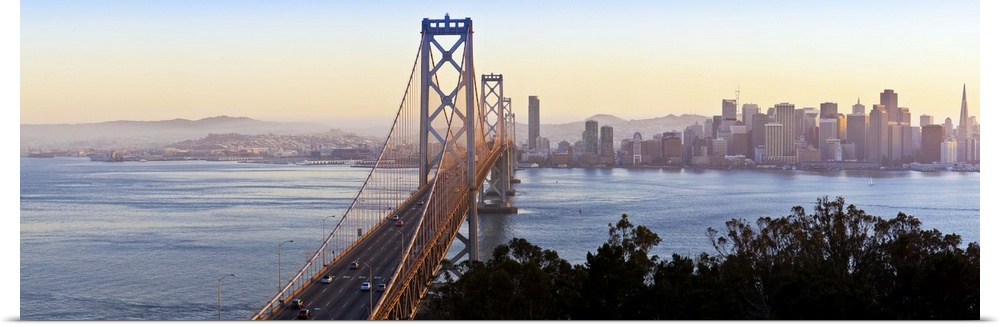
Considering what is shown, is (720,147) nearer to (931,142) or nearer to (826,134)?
(826,134)

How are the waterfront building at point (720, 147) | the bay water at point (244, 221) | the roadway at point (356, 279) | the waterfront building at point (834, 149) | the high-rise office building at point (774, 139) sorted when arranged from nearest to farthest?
the roadway at point (356, 279), the bay water at point (244, 221), the waterfront building at point (834, 149), the high-rise office building at point (774, 139), the waterfront building at point (720, 147)

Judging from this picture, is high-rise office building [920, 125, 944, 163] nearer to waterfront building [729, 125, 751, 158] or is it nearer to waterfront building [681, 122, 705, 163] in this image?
waterfront building [729, 125, 751, 158]

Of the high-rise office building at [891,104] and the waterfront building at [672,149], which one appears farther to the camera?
the waterfront building at [672,149]

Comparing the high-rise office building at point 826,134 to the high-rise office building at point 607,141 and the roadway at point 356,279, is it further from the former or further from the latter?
the roadway at point 356,279

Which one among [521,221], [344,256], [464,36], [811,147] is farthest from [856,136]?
[344,256]

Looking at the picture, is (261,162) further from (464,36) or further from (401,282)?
(401,282)

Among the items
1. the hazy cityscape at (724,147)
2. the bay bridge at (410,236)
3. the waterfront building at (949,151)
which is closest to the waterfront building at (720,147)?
the hazy cityscape at (724,147)

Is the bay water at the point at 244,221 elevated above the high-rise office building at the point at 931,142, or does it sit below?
below

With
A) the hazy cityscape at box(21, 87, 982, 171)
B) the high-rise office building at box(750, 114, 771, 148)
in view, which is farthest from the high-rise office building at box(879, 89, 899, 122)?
the high-rise office building at box(750, 114, 771, 148)

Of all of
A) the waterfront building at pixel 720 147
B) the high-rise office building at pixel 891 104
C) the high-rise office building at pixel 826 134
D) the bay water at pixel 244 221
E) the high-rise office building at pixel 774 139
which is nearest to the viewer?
the bay water at pixel 244 221
